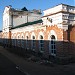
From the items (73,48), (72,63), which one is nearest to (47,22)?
(73,48)

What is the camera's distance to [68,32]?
14.3 metres

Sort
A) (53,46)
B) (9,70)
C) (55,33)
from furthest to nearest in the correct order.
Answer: (53,46) → (55,33) → (9,70)

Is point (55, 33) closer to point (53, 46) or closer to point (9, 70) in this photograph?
point (53, 46)

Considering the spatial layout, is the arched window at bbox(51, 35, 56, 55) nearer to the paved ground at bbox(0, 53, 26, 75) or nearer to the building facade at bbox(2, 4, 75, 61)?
the building facade at bbox(2, 4, 75, 61)

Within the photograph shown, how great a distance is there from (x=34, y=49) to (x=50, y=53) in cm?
412

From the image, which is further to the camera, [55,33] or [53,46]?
[53,46]

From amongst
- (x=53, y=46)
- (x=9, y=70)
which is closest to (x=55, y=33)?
(x=53, y=46)

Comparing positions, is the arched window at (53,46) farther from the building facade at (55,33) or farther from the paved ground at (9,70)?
the paved ground at (9,70)

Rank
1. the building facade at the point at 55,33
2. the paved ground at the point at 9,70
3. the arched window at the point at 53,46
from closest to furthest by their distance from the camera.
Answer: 1. the paved ground at the point at 9,70
2. the building facade at the point at 55,33
3. the arched window at the point at 53,46

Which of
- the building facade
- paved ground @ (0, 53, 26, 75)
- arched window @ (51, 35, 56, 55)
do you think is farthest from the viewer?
Result: arched window @ (51, 35, 56, 55)

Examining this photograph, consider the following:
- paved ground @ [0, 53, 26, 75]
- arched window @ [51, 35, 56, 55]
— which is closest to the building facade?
arched window @ [51, 35, 56, 55]

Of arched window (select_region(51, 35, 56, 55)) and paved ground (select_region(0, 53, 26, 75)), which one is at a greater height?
arched window (select_region(51, 35, 56, 55))

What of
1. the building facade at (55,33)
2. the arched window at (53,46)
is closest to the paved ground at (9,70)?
the arched window at (53,46)

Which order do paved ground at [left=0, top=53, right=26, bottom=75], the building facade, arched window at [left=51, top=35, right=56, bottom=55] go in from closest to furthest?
paved ground at [left=0, top=53, right=26, bottom=75] → the building facade → arched window at [left=51, top=35, right=56, bottom=55]
